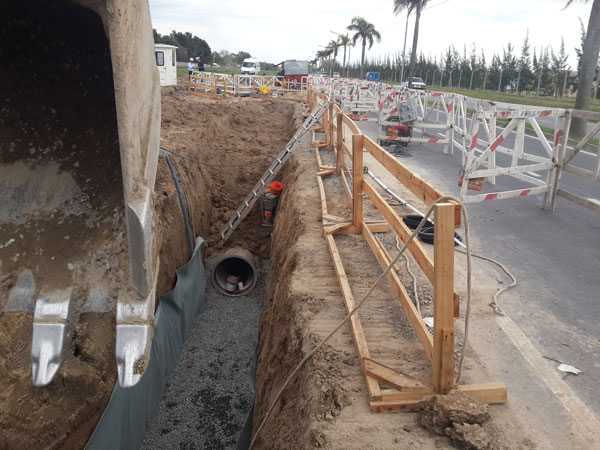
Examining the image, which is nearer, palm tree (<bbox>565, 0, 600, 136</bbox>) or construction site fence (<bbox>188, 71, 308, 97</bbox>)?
palm tree (<bbox>565, 0, 600, 136</bbox>)

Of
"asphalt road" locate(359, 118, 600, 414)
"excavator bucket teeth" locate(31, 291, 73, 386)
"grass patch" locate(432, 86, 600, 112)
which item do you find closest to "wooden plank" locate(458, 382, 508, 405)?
"asphalt road" locate(359, 118, 600, 414)

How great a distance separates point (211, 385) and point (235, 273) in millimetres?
3071

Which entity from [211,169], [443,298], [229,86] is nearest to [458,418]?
[443,298]

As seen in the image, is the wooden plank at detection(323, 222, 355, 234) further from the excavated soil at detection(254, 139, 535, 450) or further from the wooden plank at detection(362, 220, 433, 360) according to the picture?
the wooden plank at detection(362, 220, 433, 360)

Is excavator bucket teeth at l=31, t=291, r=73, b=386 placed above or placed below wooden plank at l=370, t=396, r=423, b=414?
above

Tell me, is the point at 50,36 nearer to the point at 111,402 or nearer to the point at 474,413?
the point at 111,402

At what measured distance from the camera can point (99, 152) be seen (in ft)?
14.2

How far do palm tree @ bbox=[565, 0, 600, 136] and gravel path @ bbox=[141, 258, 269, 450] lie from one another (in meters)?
12.7

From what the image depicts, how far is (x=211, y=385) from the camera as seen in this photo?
6602 mm

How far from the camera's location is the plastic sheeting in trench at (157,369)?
426cm

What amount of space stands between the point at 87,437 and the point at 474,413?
3444 millimetres

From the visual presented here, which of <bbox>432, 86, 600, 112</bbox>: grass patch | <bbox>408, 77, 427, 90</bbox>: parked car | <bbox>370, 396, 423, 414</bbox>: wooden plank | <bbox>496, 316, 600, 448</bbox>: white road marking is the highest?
<bbox>408, 77, 427, 90</bbox>: parked car

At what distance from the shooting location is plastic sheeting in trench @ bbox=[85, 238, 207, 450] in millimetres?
4262

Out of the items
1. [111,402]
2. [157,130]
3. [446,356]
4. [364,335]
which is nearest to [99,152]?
[157,130]
